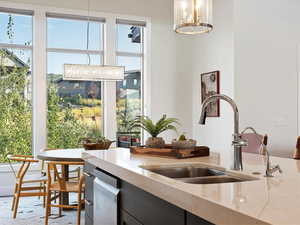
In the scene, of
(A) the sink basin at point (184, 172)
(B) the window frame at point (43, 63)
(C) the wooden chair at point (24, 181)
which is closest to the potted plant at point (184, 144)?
(A) the sink basin at point (184, 172)

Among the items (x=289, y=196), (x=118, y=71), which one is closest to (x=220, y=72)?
(x=118, y=71)

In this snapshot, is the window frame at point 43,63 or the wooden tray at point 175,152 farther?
the window frame at point 43,63

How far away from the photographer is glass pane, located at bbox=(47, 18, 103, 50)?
611 centimetres

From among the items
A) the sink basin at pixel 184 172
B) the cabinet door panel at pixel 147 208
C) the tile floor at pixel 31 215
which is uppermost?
the sink basin at pixel 184 172

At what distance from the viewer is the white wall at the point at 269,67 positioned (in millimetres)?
5277

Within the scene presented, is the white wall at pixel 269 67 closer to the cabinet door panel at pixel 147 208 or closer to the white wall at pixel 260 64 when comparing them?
the white wall at pixel 260 64

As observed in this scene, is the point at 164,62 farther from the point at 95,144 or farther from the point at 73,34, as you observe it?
the point at 95,144

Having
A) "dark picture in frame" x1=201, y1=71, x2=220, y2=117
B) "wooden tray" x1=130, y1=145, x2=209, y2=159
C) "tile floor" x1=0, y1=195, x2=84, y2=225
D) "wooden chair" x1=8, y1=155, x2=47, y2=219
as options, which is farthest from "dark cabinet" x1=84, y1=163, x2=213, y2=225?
"dark picture in frame" x1=201, y1=71, x2=220, y2=117

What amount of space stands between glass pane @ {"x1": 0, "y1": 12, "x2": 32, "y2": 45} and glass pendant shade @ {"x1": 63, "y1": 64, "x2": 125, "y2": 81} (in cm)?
165

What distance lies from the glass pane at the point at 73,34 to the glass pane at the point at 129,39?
345mm

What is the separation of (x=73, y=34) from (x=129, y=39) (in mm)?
1001

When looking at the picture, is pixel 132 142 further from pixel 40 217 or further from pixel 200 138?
pixel 40 217

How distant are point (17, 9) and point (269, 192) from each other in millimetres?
5582

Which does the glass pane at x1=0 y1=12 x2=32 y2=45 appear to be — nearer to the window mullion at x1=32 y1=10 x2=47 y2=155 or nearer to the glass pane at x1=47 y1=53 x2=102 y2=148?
the window mullion at x1=32 y1=10 x2=47 y2=155
